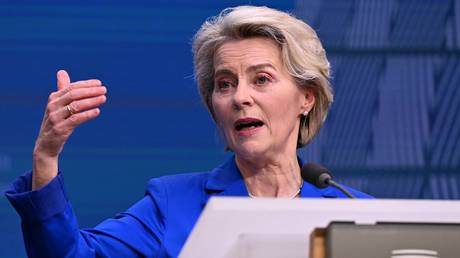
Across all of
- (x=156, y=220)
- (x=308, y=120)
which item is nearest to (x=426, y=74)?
(x=308, y=120)

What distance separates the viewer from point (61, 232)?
6.12 ft

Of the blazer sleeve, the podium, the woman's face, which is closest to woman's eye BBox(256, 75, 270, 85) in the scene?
the woman's face

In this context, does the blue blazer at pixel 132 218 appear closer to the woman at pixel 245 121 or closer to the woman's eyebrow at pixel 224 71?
the woman at pixel 245 121

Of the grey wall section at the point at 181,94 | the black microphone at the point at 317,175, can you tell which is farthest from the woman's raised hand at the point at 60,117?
the grey wall section at the point at 181,94

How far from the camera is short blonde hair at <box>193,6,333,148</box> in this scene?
92.0 inches

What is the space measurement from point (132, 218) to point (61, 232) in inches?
12.8

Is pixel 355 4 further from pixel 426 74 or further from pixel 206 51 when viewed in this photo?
pixel 206 51

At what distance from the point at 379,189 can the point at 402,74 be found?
38 centimetres

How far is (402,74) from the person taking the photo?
124 inches

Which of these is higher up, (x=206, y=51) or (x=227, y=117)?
(x=206, y=51)

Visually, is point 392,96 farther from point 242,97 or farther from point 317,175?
point 317,175

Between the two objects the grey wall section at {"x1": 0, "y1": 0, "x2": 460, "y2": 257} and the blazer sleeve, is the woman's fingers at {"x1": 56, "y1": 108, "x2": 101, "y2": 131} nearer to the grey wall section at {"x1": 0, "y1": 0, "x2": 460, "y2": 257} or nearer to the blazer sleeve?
the blazer sleeve

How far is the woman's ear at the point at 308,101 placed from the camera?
2.46 m

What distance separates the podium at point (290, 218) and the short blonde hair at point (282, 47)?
1.03 meters
